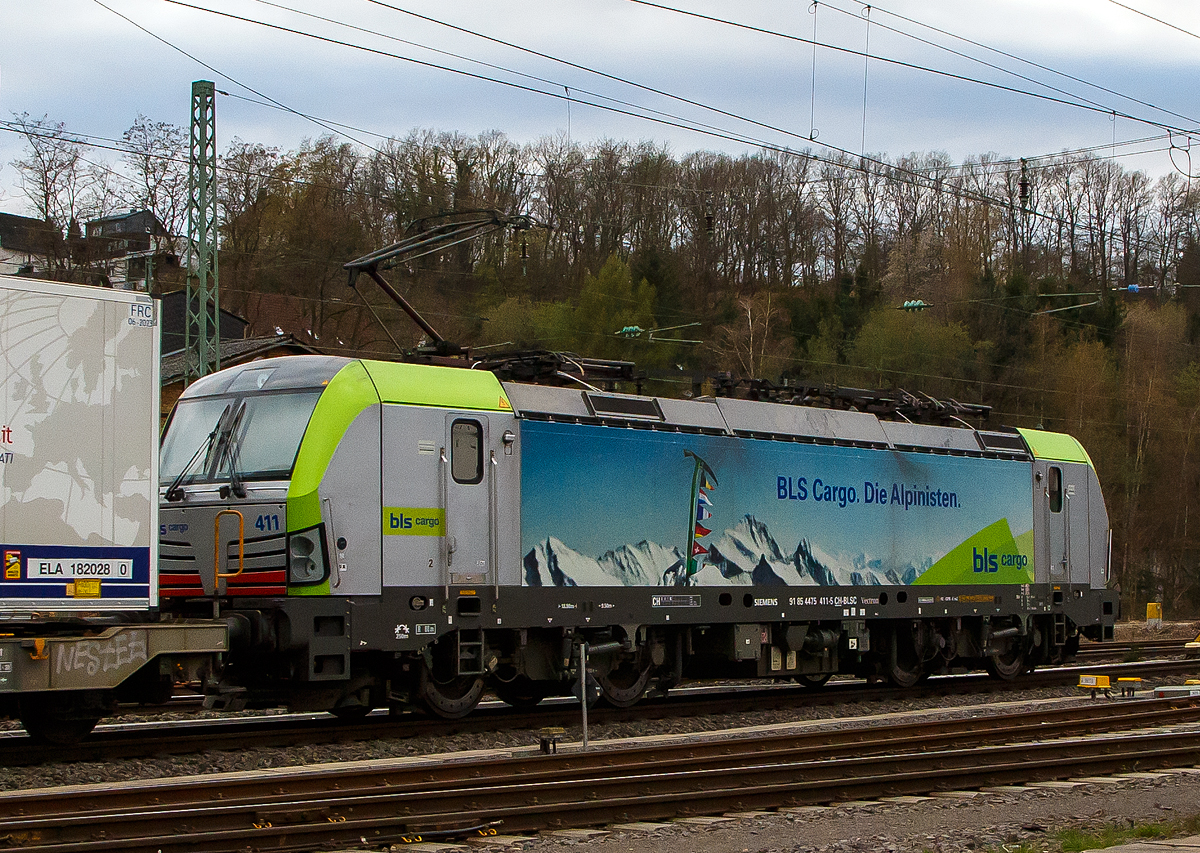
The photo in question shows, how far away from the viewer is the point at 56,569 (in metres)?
10.3

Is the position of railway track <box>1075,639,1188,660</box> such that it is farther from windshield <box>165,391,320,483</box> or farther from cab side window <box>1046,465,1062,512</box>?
windshield <box>165,391,320,483</box>

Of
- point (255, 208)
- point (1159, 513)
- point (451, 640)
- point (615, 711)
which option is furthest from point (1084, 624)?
point (1159, 513)

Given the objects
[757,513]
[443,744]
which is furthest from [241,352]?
[443,744]

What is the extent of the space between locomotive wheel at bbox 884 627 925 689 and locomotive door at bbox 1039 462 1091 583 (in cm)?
294

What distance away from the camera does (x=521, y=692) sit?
16219 mm

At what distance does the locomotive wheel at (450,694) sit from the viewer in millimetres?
14250

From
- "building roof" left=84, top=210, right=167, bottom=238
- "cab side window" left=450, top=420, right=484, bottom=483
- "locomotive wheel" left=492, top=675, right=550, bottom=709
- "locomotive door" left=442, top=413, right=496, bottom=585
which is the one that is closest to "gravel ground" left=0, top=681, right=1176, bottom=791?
"locomotive wheel" left=492, top=675, right=550, bottom=709

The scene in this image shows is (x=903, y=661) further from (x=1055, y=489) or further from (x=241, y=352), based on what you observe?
(x=241, y=352)

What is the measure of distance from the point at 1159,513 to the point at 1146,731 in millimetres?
44887

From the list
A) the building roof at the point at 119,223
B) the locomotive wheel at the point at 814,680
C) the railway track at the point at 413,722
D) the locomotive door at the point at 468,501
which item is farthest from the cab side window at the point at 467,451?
the building roof at the point at 119,223

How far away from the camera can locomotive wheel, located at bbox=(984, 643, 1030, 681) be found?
20.8 meters

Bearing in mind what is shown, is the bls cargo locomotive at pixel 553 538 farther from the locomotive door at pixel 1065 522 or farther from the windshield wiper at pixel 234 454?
the locomotive door at pixel 1065 522

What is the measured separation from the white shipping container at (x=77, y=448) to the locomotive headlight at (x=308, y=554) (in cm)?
218

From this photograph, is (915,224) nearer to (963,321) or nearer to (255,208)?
(963,321)
